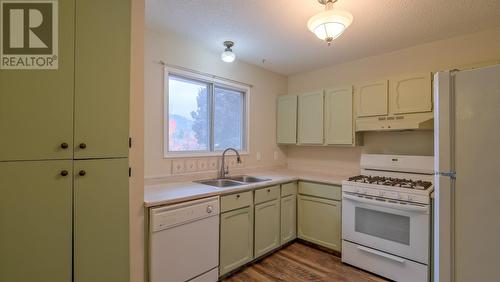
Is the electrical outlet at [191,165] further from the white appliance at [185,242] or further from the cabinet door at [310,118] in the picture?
the cabinet door at [310,118]

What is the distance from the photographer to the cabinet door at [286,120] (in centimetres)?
343

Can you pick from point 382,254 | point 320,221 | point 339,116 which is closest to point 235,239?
point 320,221

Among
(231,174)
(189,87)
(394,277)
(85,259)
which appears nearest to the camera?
(85,259)

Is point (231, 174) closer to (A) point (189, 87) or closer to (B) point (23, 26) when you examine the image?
(A) point (189, 87)

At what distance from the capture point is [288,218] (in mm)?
2867

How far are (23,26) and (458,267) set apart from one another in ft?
9.82

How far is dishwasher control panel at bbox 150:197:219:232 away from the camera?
1.66 metres

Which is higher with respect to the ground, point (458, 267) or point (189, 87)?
point (189, 87)

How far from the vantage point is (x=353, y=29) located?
2229 millimetres

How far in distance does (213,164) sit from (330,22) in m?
1.95


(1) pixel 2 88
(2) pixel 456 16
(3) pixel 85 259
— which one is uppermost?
(2) pixel 456 16

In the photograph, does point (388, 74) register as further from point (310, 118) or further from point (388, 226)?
point (388, 226)

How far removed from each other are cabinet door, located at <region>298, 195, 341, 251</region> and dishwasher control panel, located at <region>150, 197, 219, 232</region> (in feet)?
4.43

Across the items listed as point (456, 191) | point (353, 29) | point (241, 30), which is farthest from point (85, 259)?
point (353, 29)
